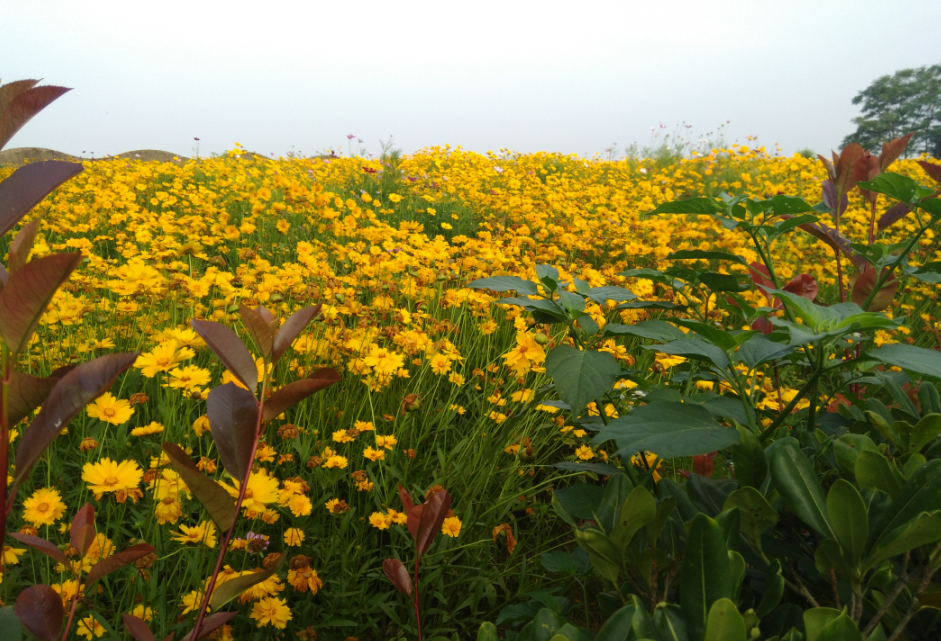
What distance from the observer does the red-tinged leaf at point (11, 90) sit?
36 cm

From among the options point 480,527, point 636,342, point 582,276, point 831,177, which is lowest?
point 480,527

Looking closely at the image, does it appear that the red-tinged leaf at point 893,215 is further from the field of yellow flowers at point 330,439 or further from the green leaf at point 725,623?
the green leaf at point 725,623

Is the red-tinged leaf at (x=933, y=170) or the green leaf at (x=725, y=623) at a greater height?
the red-tinged leaf at (x=933, y=170)

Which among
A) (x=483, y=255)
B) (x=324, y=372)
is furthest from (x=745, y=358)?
(x=483, y=255)

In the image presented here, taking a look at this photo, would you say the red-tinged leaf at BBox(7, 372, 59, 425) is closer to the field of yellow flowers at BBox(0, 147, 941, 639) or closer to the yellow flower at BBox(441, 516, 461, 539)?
the field of yellow flowers at BBox(0, 147, 941, 639)

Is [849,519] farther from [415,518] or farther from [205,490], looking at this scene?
[205,490]

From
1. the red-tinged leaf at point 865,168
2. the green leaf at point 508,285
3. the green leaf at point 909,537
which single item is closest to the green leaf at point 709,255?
the green leaf at point 508,285

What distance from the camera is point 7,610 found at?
46cm

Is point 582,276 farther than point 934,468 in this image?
Yes

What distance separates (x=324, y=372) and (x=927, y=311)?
4.45 meters

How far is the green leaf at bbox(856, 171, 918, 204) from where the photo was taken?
88cm

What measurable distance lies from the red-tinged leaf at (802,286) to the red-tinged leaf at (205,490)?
Result: 1.02 meters

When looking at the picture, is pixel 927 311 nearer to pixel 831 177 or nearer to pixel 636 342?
pixel 636 342

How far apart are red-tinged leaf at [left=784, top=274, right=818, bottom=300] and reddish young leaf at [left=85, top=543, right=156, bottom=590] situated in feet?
3.57
